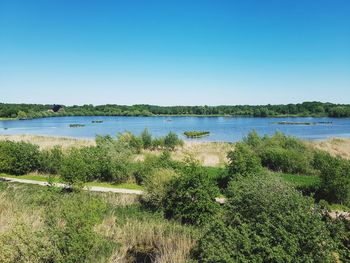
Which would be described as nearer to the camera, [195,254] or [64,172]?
[195,254]

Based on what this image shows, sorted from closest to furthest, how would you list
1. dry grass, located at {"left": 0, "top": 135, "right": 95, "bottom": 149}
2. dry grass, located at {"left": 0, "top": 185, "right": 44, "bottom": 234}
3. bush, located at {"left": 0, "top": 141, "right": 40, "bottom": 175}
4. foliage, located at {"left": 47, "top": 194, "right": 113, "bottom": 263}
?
1. foliage, located at {"left": 47, "top": 194, "right": 113, "bottom": 263}
2. dry grass, located at {"left": 0, "top": 185, "right": 44, "bottom": 234}
3. bush, located at {"left": 0, "top": 141, "right": 40, "bottom": 175}
4. dry grass, located at {"left": 0, "top": 135, "right": 95, "bottom": 149}

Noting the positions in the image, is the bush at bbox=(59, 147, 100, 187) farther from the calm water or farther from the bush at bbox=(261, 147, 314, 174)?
the calm water

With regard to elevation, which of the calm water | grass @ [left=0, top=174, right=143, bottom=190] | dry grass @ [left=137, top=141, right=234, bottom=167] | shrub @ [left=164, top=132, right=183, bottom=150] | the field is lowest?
the calm water

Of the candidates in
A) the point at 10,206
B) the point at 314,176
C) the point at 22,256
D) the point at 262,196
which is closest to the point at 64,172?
the point at 10,206

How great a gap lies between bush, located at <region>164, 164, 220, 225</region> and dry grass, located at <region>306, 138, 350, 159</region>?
94.2 feet

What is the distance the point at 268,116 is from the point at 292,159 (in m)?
163

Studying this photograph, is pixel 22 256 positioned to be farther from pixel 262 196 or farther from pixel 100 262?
pixel 262 196

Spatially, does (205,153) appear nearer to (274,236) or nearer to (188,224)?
(188,224)

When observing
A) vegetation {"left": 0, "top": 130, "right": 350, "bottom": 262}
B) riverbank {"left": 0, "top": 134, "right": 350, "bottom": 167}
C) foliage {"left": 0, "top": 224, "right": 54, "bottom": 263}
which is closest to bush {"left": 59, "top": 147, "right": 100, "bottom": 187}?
vegetation {"left": 0, "top": 130, "right": 350, "bottom": 262}

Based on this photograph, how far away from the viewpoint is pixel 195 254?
10.8 metres

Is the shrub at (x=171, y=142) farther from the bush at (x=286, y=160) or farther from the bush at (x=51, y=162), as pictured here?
the bush at (x=51, y=162)

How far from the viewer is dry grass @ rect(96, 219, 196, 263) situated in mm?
10719

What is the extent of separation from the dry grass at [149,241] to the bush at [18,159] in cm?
1718

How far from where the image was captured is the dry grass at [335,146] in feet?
143
